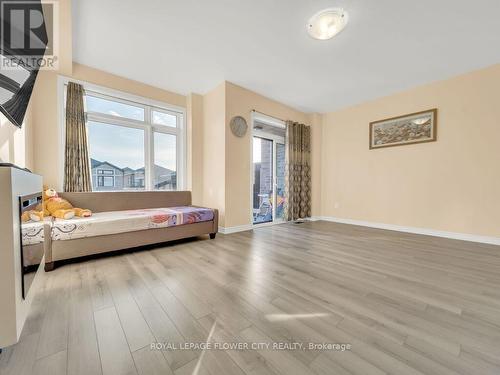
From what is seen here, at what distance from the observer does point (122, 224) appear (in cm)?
243

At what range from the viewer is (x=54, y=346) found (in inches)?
41.4

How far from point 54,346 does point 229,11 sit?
9.64 ft

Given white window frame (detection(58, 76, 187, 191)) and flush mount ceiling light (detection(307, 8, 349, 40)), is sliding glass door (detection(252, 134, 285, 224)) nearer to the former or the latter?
white window frame (detection(58, 76, 187, 191))

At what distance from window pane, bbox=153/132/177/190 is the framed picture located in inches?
162

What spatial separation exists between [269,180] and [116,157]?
9.89 feet

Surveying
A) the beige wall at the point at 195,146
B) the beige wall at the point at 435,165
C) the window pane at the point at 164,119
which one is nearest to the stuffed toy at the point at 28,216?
the beige wall at the point at 195,146

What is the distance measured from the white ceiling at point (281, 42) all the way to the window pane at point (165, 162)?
96 cm

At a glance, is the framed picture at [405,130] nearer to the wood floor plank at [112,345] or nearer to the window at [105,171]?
the wood floor plank at [112,345]

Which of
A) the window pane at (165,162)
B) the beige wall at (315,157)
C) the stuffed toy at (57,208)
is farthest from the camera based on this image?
the beige wall at (315,157)

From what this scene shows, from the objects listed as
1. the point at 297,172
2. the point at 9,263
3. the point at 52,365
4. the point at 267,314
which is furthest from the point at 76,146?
the point at 297,172

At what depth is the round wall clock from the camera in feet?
11.9

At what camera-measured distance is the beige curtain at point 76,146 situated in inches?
111

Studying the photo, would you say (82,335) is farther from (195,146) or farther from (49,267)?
(195,146)

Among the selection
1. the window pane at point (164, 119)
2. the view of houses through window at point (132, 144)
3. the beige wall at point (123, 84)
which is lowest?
the view of houses through window at point (132, 144)
